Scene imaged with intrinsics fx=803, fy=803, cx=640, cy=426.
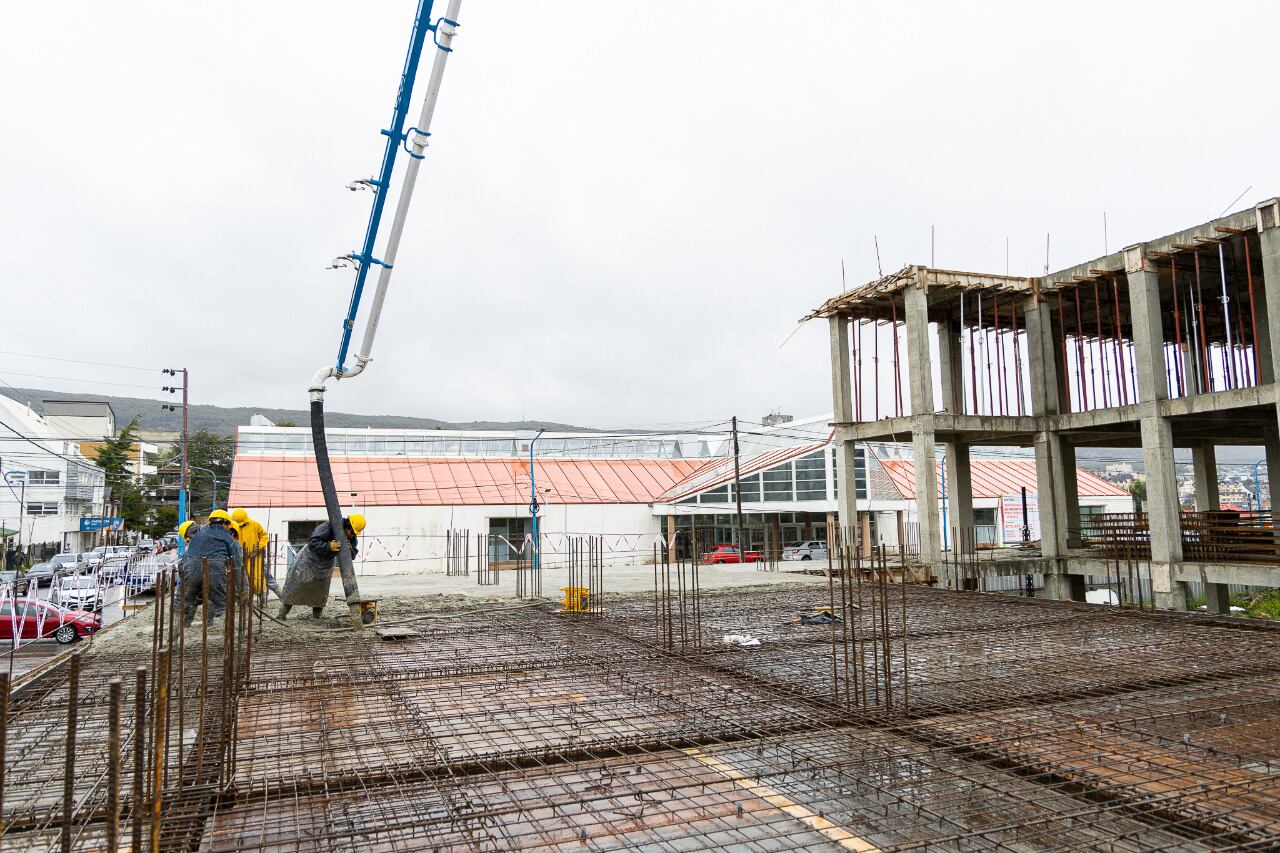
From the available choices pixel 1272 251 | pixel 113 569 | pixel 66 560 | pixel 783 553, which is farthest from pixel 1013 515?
pixel 66 560

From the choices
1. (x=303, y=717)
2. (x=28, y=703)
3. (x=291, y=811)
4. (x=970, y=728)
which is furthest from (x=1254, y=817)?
(x=28, y=703)

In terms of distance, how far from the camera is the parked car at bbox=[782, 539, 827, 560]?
27719 mm

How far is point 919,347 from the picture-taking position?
17078mm

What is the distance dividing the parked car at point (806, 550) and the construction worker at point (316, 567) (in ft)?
63.0

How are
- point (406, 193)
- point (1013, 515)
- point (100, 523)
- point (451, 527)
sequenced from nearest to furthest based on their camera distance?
point (406, 193)
point (451, 527)
point (1013, 515)
point (100, 523)

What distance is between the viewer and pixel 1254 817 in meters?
3.82

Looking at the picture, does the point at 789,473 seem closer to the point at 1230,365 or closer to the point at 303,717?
the point at 1230,365

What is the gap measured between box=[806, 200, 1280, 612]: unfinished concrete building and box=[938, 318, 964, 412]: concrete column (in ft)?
0.14

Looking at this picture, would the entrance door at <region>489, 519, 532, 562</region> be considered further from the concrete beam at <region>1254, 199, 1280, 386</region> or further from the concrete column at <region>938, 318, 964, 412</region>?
the concrete beam at <region>1254, 199, 1280, 386</region>

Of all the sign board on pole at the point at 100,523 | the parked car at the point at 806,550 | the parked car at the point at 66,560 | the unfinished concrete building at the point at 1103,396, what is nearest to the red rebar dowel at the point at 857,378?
the unfinished concrete building at the point at 1103,396

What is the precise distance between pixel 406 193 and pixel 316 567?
16.6 ft

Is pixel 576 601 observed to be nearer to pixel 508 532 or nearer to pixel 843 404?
pixel 843 404

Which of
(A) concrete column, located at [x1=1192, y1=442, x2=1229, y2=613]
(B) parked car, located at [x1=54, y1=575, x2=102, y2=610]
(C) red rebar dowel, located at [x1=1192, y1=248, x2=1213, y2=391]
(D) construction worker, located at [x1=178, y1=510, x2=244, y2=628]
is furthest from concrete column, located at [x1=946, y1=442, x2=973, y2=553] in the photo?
(B) parked car, located at [x1=54, y1=575, x2=102, y2=610]

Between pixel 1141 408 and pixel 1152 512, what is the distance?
6.46ft
